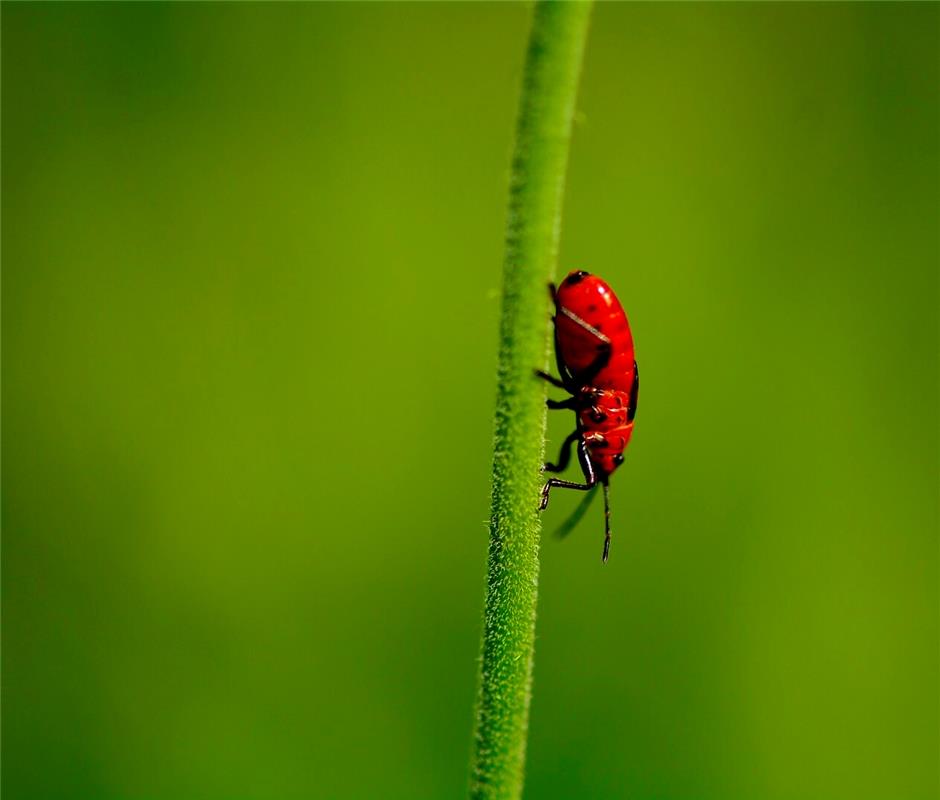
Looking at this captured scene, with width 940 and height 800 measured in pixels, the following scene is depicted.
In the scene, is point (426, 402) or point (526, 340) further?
point (426, 402)

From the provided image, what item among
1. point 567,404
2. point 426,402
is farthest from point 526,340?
point 426,402

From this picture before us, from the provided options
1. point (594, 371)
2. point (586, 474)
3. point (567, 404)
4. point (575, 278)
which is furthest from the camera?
point (586, 474)

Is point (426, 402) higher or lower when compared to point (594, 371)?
lower

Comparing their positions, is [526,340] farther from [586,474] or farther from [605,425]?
[586,474]

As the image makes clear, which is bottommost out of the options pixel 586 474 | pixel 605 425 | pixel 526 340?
pixel 586 474

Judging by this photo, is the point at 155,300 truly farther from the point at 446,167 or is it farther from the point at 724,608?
the point at 724,608

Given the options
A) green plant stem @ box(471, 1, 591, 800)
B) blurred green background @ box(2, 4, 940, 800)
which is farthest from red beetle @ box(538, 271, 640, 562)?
blurred green background @ box(2, 4, 940, 800)

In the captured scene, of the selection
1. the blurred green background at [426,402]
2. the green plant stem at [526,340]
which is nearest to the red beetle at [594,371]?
the green plant stem at [526,340]
